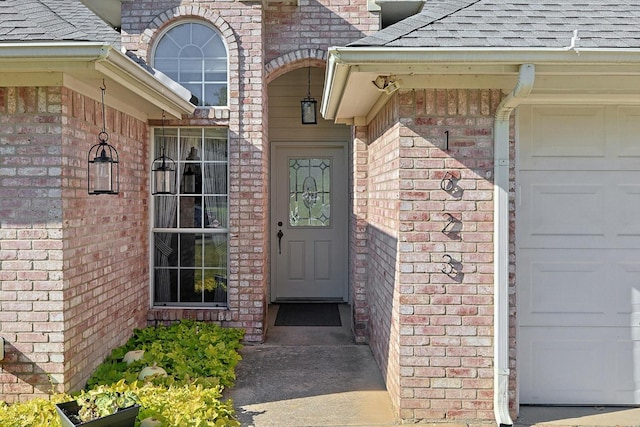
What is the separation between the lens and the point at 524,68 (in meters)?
3.37

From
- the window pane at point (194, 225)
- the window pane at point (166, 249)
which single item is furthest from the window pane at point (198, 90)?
the window pane at point (166, 249)

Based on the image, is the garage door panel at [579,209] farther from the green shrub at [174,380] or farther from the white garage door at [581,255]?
the green shrub at [174,380]

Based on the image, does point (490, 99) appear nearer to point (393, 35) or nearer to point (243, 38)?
point (393, 35)

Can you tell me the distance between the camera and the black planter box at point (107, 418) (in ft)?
9.64

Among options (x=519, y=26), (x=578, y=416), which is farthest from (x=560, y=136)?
(x=578, y=416)

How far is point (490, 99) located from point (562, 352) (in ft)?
6.56

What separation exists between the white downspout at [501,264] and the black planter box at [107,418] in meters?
2.41

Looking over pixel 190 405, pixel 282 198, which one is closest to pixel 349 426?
pixel 190 405

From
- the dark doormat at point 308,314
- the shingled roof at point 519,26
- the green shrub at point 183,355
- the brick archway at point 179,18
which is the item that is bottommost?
the dark doormat at point 308,314

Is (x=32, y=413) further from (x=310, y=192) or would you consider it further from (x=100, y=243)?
(x=310, y=192)

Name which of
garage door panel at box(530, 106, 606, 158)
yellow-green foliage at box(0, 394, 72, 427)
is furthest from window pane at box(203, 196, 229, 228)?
garage door panel at box(530, 106, 606, 158)

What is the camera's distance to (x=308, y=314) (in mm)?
7285

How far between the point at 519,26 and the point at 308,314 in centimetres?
477

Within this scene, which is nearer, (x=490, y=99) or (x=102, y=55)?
(x=102, y=55)
